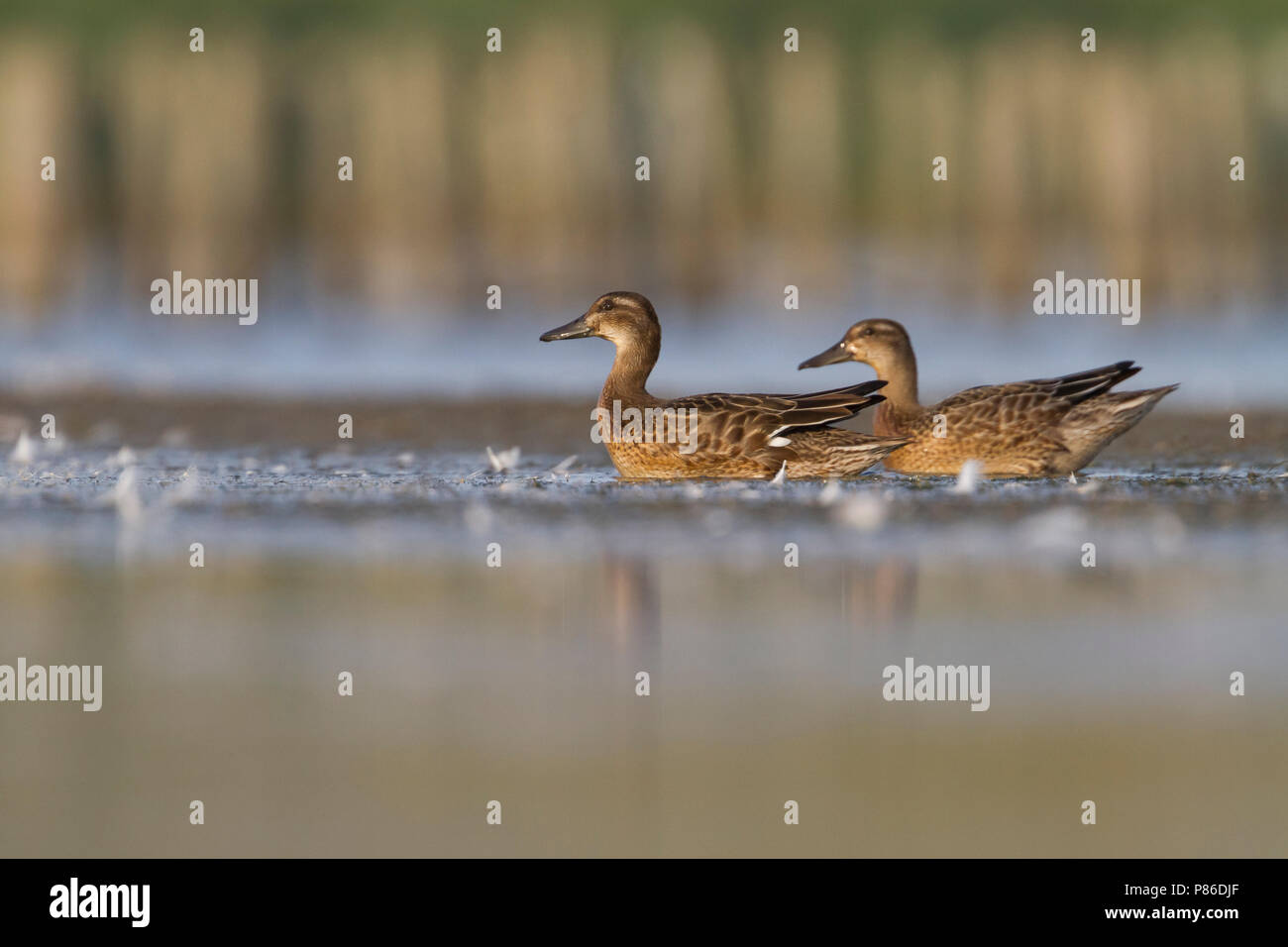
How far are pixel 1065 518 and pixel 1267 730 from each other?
3365 millimetres

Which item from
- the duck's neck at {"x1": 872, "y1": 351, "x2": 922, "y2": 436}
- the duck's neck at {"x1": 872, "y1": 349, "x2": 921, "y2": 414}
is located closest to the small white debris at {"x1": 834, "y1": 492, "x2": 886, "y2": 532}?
the duck's neck at {"x1": 872, "y1": 351, "x2": 922, "y2": 436}

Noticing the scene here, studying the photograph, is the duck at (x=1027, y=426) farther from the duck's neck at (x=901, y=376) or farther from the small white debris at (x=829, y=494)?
the small white debris at (x=829, y=494)

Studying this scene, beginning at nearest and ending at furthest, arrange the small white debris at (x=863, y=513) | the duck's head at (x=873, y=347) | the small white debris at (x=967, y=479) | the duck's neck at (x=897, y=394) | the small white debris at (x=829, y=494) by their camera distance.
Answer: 1. the small white debris at (x=863, y=513)
2. the small white debris at (x=829, y=494)
3. the small white debris at (x=967, y=479)
4. the duck's neck at (x=897, y=394)
5. the duck's head at (x=873, y=347)

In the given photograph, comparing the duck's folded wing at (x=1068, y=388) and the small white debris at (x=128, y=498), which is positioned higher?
the duck's folded wing at (x=1068, y=388)

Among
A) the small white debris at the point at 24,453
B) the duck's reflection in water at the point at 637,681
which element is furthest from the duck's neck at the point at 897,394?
the small white debris at the point at 24,453

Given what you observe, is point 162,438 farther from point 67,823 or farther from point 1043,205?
point 1043,205

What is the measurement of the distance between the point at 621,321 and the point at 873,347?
1.66 metres

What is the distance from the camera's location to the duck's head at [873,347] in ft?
40.3

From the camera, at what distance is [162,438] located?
13656 millimetres

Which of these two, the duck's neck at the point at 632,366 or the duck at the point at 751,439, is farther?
the duck's neck at the point at 632,366

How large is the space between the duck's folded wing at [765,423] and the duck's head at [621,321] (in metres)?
1.21

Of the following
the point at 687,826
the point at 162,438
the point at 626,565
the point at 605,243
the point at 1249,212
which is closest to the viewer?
the point at 687,826

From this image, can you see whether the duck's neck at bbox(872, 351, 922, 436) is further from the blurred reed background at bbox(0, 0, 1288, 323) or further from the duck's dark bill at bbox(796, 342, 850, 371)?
the blurred reed background at bbox(0, 0, 1288, 323)

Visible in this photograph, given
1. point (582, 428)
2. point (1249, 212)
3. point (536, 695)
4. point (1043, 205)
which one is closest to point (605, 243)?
point (1043, 205)
